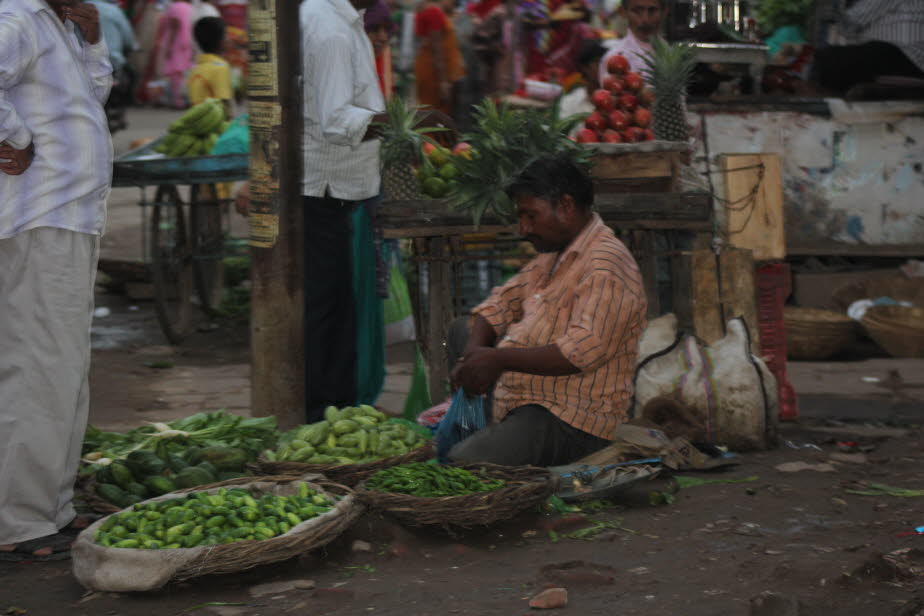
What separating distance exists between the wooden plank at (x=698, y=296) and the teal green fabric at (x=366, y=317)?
60.5 inches

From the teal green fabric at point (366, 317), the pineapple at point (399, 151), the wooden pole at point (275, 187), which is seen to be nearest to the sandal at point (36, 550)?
the wooden pole at point (275, 187)

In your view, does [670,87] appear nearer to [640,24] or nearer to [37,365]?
[640,24]

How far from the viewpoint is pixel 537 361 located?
4582mm

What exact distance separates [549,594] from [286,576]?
923 millimetres

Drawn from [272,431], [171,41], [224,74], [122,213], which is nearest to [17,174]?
[272,431]

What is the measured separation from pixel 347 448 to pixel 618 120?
244 centimetres

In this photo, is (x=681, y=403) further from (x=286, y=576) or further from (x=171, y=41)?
(x=171, y=41)

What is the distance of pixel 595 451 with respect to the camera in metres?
4.95

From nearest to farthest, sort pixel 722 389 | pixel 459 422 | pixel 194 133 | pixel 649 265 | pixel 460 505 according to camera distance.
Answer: pixel 460 505 < pixel 459 422 < pixel 722 389 < pixel 649 265 < pixel 194 133

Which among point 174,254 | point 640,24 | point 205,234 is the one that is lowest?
point 174,254

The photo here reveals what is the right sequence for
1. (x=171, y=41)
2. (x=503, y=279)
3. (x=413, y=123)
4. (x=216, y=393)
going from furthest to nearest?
(x=171, y=41) < (x=216, y=393) < (x=503, y=279) < (x=413, y=123)

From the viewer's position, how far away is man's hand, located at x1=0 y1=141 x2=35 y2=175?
4.18m

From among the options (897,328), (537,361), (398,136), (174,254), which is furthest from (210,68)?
(537,361)

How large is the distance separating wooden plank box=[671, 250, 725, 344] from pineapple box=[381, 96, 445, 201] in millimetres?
1366
